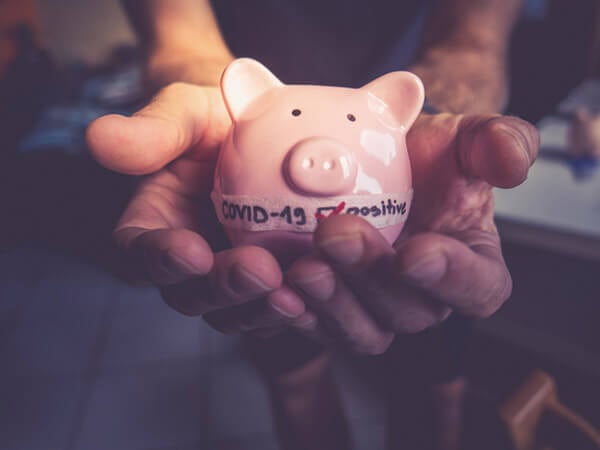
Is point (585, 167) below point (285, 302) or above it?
below

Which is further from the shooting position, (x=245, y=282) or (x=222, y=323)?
(x=222, y=323)

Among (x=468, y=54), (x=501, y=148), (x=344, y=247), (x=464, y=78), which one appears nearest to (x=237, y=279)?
(x=344, y=247)

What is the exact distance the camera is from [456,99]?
113cm

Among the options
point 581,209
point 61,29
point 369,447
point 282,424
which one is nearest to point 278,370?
point 282,424

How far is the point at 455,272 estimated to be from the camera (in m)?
0.50

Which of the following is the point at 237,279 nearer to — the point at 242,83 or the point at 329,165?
the point at 329,165

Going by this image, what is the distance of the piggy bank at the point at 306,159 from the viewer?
1.96 feet

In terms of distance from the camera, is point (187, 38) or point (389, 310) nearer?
point (389, 310)

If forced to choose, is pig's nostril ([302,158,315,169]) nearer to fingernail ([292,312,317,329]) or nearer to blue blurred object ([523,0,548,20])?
fingernail ([292,312,317,329])

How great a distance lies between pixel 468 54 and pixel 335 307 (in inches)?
40.8

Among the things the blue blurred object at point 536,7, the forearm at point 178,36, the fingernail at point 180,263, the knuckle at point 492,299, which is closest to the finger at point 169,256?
the fingernail at point 180,263

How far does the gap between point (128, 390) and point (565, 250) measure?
1479 millimetres

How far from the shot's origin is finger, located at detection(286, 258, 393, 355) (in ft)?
1.75

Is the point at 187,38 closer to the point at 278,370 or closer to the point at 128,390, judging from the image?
the point at 278,370
